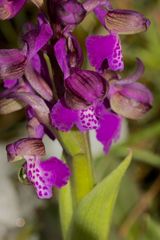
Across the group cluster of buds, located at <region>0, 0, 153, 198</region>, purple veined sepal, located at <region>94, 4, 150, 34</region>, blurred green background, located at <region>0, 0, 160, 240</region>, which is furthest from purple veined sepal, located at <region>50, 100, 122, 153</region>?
blurred green background, located at <region>0, 0, 160, 240</region>

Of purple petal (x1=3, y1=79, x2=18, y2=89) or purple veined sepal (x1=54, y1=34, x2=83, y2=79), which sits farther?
purple petal (x1=3, y1=79, x2=18, y2=89)

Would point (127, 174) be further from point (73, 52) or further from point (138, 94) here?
point (73, 52)

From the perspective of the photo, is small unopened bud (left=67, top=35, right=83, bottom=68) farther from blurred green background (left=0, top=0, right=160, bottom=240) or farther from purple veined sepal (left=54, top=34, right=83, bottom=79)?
blurred green background (left=0, top=0, right=160, bottom=240)

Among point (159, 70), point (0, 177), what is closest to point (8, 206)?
point (0, 177)

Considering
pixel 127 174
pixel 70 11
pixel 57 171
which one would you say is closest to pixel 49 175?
pixel 57 171

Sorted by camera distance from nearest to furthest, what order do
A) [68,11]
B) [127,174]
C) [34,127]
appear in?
[68,11]
[34,127]
[127,174]

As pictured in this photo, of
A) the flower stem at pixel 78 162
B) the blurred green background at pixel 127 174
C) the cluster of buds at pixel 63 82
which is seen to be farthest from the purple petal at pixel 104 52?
the blurred green background at pixel 127 174

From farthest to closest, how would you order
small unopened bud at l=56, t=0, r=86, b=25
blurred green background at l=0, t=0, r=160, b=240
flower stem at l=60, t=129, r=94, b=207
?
1. blurred green background at l=0, t=0, r=160, b=240
2. flower stem at l=60, t=129, r=94, b=207
3. small unopened bud at l=56, t=0, r=86, b=25
